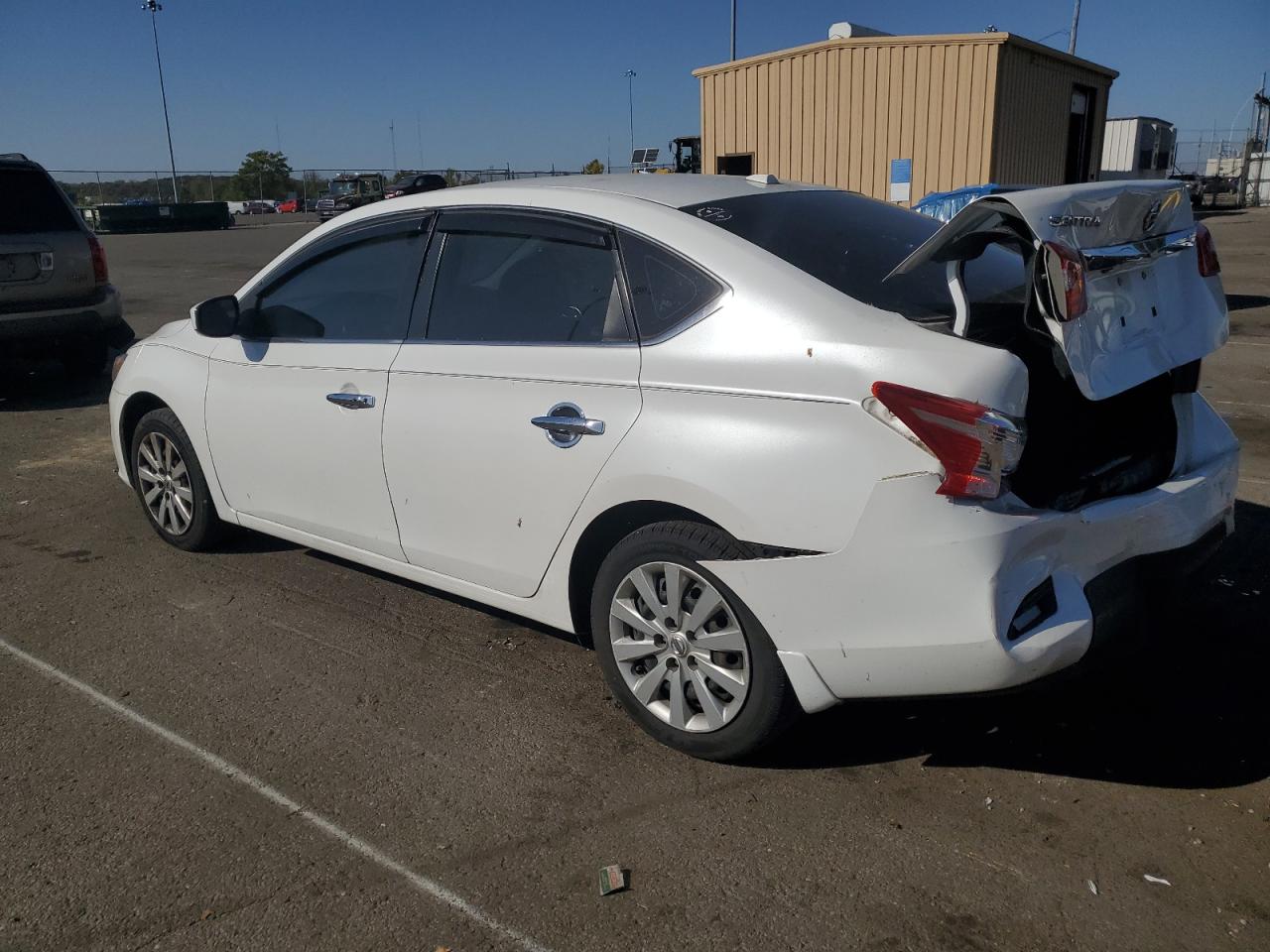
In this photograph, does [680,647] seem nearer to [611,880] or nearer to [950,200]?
[611,880]

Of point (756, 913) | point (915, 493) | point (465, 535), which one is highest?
point (915, 493)

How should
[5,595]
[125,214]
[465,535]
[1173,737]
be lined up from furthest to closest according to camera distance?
[125,214]
[5,595]
[465,535]
[1173,737]

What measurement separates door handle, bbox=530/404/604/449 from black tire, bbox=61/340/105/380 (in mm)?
7242

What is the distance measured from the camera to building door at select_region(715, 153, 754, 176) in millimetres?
17188

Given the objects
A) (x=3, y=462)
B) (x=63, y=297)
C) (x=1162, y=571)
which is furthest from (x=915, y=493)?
(x=63, y=297)

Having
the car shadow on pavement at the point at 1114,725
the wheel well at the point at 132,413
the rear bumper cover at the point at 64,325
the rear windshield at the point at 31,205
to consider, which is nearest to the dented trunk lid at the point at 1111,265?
the car shadow on pavement at the point at 1114,725

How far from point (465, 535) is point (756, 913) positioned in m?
1.65

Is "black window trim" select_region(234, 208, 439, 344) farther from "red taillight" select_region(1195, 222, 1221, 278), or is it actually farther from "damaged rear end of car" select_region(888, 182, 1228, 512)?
"red taillight" select_region(1195, 222, 1221, 278)

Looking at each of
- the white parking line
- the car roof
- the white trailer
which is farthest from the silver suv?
the white trailer

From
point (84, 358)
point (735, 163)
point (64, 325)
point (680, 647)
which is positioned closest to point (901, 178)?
point (735, 163)

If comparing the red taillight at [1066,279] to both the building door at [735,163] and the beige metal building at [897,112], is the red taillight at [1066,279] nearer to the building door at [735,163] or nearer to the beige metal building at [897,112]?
the beige metal building at [897,112]

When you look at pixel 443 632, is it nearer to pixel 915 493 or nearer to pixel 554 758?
pixel 554 758

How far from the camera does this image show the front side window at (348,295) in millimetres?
3973

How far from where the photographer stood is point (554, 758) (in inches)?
128
